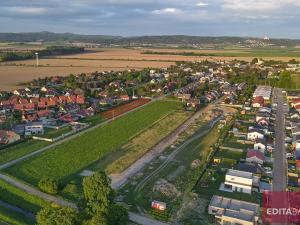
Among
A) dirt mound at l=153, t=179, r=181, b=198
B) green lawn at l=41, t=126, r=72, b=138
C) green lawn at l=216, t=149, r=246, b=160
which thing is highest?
green lawn at l=41, t=126, r=72, b=138

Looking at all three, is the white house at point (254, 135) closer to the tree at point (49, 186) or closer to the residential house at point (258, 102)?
the residential house at point (258, 102)

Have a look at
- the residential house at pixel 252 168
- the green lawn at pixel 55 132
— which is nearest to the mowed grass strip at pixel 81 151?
the green lawn at pixel 55 132

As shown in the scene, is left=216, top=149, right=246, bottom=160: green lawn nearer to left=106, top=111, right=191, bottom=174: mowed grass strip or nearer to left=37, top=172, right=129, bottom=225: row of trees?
left=106, top=111, right=191, bottom=174: mowed grass strip

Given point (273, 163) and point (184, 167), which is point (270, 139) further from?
point (184, 167)

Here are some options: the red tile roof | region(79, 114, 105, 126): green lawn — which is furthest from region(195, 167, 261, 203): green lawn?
the red tile roof

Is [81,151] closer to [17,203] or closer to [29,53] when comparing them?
[17,203]

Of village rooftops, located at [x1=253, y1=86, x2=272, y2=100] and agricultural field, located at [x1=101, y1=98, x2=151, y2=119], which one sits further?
village rooftops, located at [x1=253, y1=86, x2=272, y2=100]

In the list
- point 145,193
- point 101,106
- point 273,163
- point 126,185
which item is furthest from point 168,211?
point 101,106
